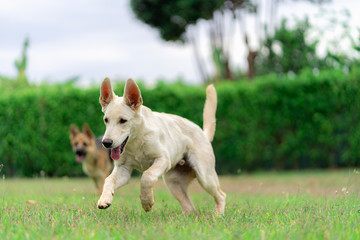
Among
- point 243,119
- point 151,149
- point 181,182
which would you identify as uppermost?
point 151,149

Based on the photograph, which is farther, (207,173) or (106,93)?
(207,173)

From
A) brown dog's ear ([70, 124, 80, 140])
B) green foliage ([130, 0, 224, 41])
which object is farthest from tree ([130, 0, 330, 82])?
brown dog's ear ([70, 124, 80, 140])

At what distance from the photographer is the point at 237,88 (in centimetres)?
1547

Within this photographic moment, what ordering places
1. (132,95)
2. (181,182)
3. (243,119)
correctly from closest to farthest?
(132,95) → (181,182) → (243,119)

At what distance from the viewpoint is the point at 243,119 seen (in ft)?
50.4

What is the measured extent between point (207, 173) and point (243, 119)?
9715mm

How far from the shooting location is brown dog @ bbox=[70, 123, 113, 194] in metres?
10.6

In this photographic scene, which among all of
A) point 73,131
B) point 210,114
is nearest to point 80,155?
point 73,131

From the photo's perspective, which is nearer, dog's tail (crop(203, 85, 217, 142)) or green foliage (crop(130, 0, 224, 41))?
dog's tail (crop(203, 85, 217, 142))

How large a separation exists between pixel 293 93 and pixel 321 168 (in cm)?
287

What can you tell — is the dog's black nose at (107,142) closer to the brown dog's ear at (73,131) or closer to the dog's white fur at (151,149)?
the dog's white fur at (151,149)

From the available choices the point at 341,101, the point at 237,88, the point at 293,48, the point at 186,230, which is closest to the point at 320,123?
the point at 341,101

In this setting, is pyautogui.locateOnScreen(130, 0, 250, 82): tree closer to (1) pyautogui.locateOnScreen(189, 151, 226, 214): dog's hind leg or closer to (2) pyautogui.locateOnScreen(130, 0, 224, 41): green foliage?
(2) pyautogui.locateOnScreen(130, 0, 224, 41): green foliage

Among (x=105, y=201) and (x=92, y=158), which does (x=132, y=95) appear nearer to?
(x=105, y=201)
